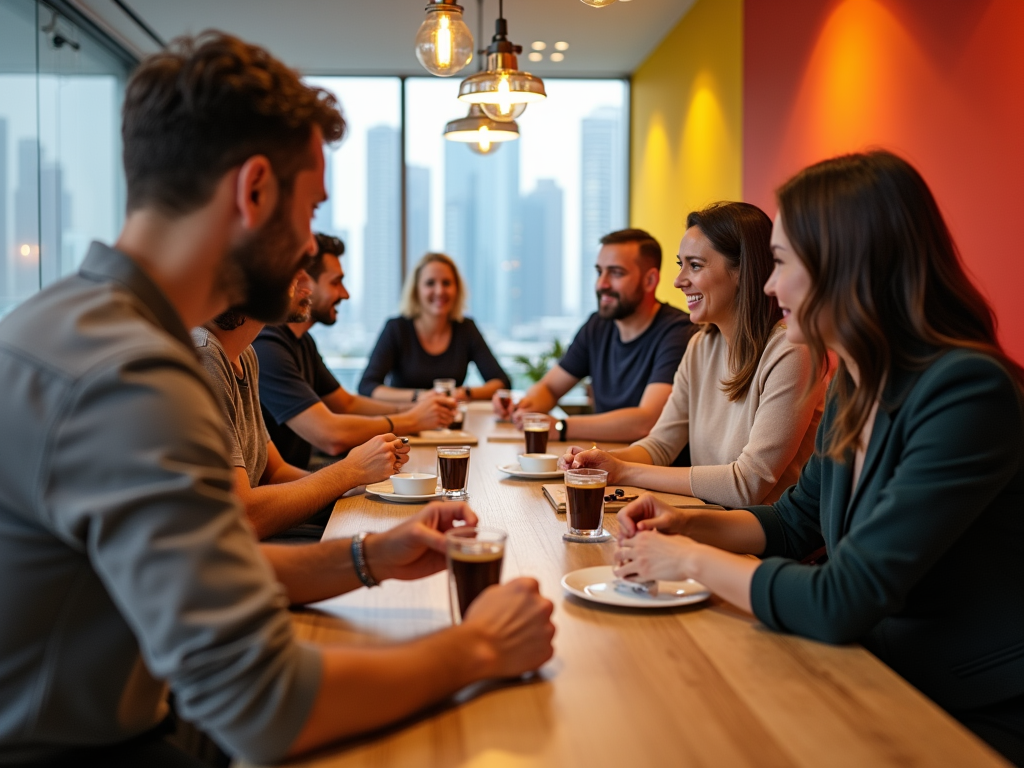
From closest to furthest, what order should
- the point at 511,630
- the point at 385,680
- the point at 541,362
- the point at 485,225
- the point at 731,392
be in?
the point at 385,680 → the point at 511,630 → the point at 731,392 → the point at 541,362 → the point at 485,225

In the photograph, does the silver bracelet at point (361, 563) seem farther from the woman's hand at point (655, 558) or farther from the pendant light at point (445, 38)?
the pendant light at point (445, 38)

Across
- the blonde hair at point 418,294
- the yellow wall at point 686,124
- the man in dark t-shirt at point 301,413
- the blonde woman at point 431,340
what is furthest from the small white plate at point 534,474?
the yellow wall at point 686,124

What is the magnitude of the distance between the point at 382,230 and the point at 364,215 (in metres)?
0.21

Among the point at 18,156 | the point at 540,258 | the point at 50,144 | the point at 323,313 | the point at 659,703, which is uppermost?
the point at 50,144

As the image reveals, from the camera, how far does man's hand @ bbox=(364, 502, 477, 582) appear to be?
1417mm

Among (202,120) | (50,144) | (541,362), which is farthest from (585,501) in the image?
(541,362)

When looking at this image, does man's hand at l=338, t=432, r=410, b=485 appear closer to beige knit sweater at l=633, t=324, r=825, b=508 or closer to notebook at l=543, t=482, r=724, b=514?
notebook at l=543, t=482, r=724, b=514

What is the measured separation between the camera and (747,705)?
3.49 feet

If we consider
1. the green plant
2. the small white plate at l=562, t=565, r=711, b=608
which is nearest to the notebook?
the small white plate at l=562, t=565, r=711, b=608

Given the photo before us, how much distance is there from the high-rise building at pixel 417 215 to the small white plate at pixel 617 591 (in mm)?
7044

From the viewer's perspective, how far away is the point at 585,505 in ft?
5.93

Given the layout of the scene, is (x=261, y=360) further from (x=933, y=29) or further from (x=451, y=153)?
(x=451, y=153)

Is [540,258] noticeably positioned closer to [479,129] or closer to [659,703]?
[479,129]

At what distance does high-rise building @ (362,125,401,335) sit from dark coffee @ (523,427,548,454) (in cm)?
572
